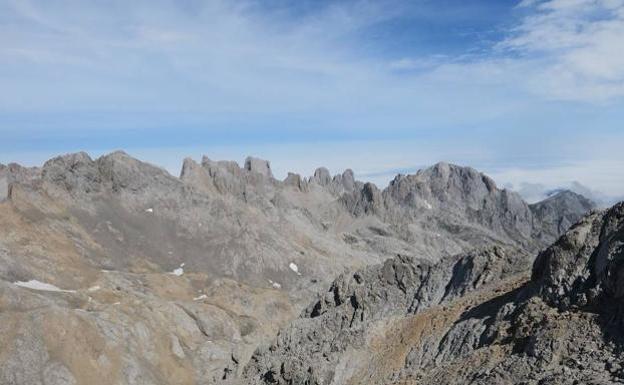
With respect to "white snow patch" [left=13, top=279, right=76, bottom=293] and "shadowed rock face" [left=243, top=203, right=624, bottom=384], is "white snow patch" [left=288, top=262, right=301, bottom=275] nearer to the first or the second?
"white snow patch" [left=13, top=279, right=76, bottom=293]

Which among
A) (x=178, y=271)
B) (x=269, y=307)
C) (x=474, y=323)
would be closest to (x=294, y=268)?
(x=178, y=271)

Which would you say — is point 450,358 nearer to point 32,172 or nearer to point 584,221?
point 584,221

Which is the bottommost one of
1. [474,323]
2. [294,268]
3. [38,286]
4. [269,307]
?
[269,307]

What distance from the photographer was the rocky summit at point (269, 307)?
37.7m

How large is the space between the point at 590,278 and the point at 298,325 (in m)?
32.9

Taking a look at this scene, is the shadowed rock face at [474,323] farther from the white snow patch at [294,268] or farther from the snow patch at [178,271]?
the white snow patch at [294,268]

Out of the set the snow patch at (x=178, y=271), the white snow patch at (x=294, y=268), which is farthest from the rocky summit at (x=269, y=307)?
the snow patch at (x=178, y=271)

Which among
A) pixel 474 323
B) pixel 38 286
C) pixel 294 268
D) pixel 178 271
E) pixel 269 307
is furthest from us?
pixel 294 268

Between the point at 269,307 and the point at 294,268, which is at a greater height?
the point at 294,268

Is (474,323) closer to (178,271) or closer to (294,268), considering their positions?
(178,271)

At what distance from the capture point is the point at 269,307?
14750 centimetres

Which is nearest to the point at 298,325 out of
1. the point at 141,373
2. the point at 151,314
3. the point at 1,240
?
the point at 141,373

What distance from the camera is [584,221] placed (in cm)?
4241

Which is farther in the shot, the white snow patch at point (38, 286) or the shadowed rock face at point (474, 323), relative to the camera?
the white snow patch at point (38, 286)
